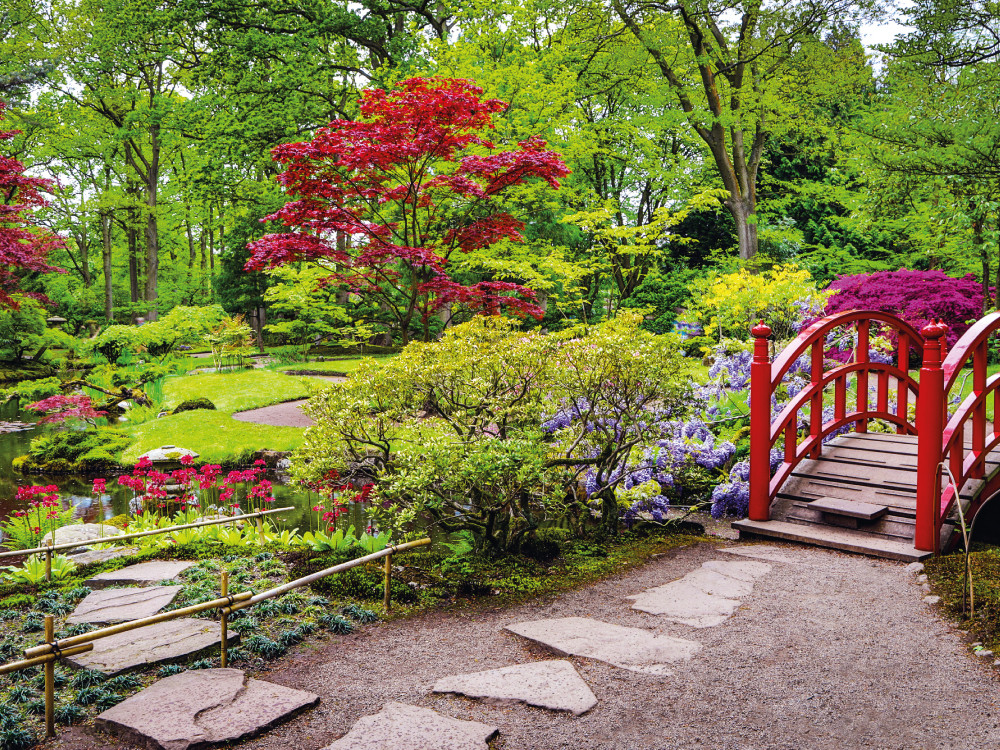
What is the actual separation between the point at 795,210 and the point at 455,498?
16912mm

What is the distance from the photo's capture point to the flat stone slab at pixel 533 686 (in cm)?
281

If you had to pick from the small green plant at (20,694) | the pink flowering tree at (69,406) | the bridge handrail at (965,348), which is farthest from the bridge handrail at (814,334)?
the pink flowering tree at (69,406)

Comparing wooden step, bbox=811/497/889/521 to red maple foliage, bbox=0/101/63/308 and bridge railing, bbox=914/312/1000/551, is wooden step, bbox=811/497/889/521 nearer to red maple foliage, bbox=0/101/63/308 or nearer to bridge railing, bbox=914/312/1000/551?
bridge railing, bbox=914/312/1000/551

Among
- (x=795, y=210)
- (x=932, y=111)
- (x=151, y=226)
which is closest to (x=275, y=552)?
(x=932, y=111)

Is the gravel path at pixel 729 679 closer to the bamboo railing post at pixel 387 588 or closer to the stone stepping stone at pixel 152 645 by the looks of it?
the bamboo railing post at pixel 387 588

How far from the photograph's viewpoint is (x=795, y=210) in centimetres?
1883

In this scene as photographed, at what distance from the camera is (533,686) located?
294cm

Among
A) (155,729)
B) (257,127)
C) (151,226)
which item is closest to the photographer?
(155,729)

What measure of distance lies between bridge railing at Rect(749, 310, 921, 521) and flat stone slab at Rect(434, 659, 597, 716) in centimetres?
290

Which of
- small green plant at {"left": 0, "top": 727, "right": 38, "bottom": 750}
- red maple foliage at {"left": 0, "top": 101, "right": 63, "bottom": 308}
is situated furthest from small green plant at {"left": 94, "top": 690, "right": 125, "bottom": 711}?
red maple foliage at {"left": 0, "top": 101, "right": 63, "bottom": 308}

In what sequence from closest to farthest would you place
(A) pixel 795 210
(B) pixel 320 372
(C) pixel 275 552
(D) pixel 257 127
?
(C) pixel 275 552, (D) pixel 257 127, (B) pixel 320 372, (A) pixel 795 210

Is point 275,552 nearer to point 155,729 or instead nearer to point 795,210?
point 155,729

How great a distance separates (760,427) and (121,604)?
14.1 feet

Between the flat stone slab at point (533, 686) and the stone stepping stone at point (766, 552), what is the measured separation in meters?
2.24
